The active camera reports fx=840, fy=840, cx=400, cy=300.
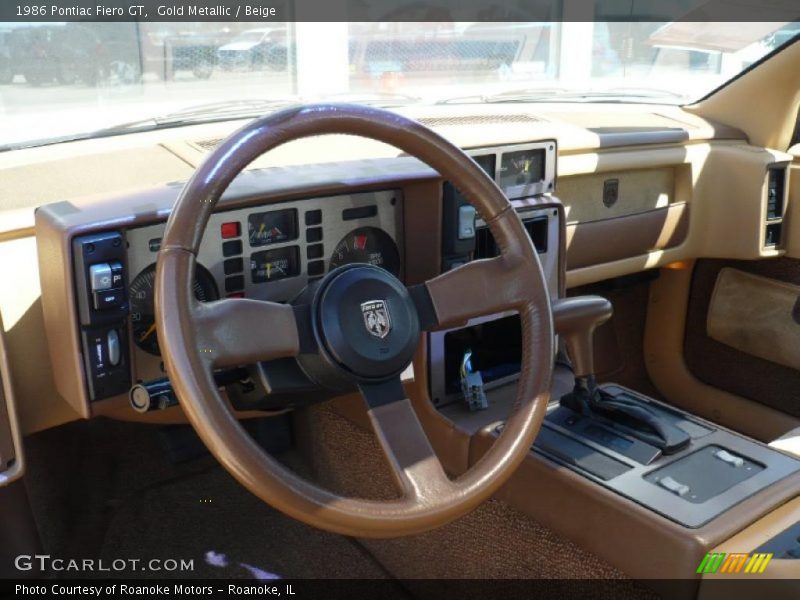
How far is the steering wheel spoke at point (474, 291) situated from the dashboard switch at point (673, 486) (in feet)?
1.63

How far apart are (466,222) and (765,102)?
160 centimetres

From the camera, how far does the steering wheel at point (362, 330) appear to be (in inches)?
46.4

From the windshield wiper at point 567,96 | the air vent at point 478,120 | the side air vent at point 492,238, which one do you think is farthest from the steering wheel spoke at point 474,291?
the windshield wiper at point 567,96

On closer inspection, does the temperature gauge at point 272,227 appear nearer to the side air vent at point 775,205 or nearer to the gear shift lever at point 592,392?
the gear shift lever at point 592,392

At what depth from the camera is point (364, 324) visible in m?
1.35

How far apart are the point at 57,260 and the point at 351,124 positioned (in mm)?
574

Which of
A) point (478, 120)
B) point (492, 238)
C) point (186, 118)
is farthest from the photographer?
point (478, 120)

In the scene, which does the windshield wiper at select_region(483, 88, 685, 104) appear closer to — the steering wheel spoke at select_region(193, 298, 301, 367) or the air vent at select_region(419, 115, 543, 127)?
the air vent at select_region(419, 115, 543, 127)

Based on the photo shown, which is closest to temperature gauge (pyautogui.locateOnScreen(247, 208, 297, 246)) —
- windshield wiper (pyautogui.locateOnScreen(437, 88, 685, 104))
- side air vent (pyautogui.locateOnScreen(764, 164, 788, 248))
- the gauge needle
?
the gauge needle

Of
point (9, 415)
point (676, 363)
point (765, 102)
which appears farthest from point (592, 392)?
point (765, 102)

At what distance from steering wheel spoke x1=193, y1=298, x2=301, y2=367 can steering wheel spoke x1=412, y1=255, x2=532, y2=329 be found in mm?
251

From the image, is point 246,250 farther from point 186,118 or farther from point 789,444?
point 789,444

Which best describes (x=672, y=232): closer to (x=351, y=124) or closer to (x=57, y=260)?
(x=351, y=124)

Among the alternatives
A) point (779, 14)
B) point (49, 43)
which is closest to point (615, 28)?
point (779, 14)
